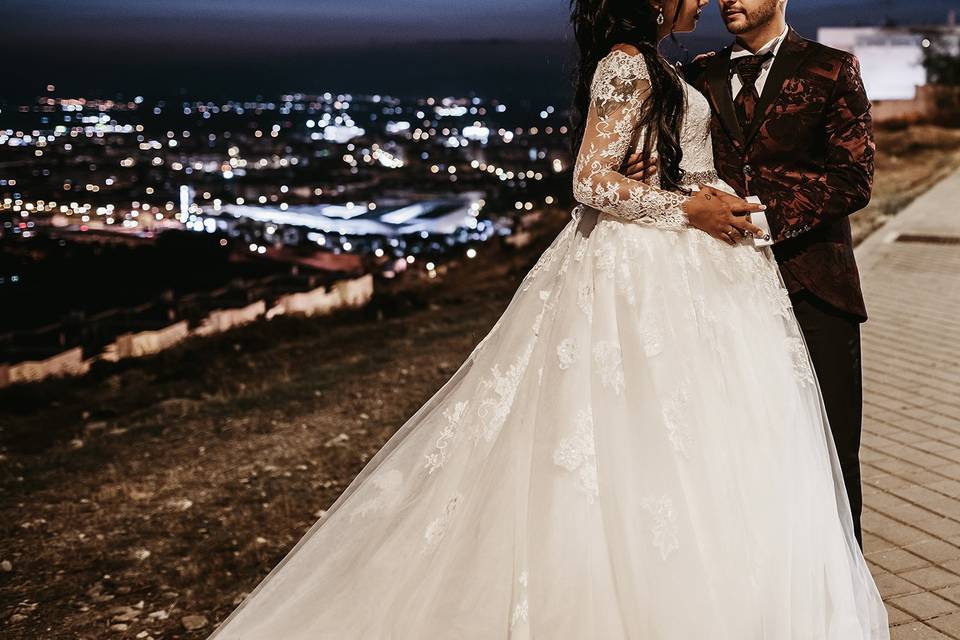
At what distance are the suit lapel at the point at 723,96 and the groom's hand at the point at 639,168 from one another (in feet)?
1.17

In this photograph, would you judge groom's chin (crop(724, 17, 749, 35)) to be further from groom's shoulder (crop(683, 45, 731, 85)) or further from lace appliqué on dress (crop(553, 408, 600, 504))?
lace appliqué on dress (crop(553, 408, 600, 504))

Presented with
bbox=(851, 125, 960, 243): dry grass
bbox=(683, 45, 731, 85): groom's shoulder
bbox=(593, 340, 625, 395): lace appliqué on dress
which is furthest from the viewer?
bbox=(851, 125, 960, 243): dry grass

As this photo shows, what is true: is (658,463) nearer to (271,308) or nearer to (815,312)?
(815,312)

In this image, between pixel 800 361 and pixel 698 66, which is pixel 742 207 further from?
pixel 698 66

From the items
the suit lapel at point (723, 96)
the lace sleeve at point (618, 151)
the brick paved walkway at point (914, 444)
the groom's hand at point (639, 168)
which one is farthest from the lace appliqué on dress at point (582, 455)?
the brick paved walkway at point (914, 444)

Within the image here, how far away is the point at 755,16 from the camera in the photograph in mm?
2715

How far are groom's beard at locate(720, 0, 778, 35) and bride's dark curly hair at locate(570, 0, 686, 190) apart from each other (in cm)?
32

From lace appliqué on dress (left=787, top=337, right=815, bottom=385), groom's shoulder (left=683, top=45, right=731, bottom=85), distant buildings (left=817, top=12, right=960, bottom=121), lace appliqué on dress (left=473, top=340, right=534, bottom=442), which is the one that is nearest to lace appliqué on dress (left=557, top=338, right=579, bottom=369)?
lace appliqué on dress (left=473, top=340, right=534, bottom=442)

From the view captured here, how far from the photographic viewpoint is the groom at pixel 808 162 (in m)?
2.56

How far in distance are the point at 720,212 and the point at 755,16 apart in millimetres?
738

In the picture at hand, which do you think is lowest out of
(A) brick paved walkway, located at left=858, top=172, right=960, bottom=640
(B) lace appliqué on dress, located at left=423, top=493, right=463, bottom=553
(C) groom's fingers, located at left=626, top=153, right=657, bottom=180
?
(A) brick paved walkway, located at left=858, top=172, right=960, bottom=640

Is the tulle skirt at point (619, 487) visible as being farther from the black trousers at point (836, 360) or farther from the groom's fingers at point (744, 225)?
the black trousers at point (836, 360)

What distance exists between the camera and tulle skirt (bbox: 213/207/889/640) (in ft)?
7.16

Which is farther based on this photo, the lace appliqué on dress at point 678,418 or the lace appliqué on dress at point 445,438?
the lace appliqué on dress at point 445,438
